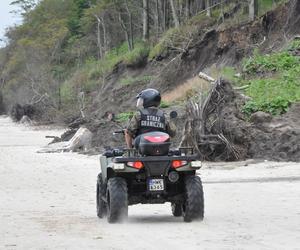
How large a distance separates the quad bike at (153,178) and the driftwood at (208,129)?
11836 mm

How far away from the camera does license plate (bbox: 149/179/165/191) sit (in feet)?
33.3

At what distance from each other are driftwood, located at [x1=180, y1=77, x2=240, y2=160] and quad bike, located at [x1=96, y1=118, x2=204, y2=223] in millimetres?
11836

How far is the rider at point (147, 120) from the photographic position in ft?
34.4

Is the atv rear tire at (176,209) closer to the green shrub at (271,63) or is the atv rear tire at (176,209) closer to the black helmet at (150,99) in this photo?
the black helmet at (150,99)

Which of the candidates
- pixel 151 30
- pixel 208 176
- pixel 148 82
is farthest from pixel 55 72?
pixel 208 176

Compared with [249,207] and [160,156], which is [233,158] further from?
[160,156]

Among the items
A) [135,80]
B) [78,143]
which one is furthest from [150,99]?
[135,80]

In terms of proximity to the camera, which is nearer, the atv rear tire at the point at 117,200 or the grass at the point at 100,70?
the atv rear tire at the point at 117,200

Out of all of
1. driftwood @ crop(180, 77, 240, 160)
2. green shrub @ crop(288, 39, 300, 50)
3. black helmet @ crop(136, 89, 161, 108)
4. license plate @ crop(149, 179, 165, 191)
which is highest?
green shrub @ crop(288, 39, 300, 50)

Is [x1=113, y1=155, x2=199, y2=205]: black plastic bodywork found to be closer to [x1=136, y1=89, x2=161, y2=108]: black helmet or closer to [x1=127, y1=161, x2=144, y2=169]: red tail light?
[x1=127, y1=161, x2=144, y2=169]: red tail light

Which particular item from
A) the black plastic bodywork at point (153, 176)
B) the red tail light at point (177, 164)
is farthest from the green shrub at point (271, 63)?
the red tail light at point (177, 164)

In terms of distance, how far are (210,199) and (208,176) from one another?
4944 millimetres

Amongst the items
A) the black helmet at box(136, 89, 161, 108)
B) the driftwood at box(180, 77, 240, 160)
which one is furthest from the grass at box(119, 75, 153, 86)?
the black helmet at box(136, 89, 161, 108)

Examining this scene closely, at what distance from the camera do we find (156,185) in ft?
33.3
